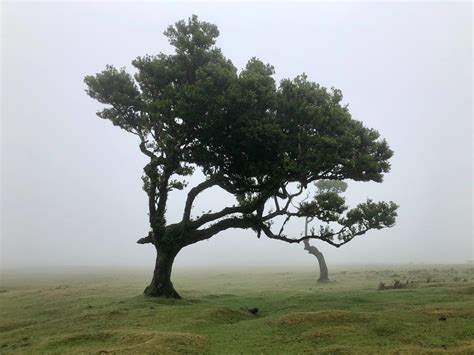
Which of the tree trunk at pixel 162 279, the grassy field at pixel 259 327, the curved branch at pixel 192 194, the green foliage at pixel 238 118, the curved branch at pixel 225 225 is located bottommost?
the grassy field at pixel 259 327

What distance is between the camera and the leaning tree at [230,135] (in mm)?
25500

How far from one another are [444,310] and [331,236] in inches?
443

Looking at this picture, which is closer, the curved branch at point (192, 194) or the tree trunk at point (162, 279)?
the tree trunk at point (162, 279)

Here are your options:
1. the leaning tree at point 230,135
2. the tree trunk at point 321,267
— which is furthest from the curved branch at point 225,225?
the tree trunk at point 321,267

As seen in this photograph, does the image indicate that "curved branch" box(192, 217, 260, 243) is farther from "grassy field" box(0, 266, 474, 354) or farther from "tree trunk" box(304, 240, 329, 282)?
"tree trunk" box(304, 240, 329, 282)

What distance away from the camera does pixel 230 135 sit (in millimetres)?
26734

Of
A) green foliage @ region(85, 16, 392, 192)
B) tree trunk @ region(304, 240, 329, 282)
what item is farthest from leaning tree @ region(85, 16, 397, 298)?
tree trunk @ region(304, 240, 329, 282)

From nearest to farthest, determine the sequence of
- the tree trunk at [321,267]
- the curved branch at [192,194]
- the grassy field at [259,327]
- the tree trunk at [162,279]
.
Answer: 1. the grassy field at [259,327]
2. the tree trunk at [162,279]
3. the curved branch at [192,194]
4. the tree trunk at [321,267]

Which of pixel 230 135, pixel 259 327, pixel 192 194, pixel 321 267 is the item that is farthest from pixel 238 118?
pixel 321 267

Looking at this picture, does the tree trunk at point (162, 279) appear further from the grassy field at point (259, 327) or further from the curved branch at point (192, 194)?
the curved branch at point (192, 194)

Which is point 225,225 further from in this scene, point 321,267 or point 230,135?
point 321,267

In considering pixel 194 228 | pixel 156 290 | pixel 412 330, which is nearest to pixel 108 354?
pixel 412 330

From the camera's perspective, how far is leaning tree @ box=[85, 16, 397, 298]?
25500 mm

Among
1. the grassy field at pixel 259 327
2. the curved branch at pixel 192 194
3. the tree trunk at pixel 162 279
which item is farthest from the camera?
the curved branch at pixel 192 194
